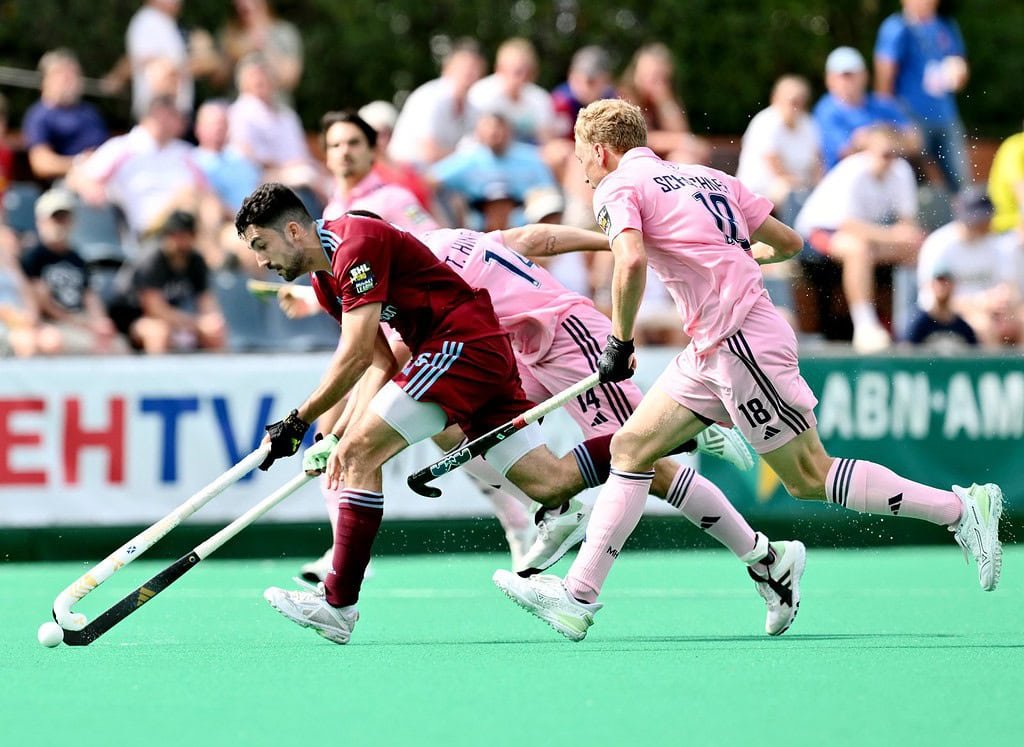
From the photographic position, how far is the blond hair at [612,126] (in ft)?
20.3

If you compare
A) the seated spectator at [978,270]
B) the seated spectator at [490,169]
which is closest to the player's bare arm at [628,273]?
the seated spectator at [490,169]

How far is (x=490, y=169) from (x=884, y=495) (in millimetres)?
5651

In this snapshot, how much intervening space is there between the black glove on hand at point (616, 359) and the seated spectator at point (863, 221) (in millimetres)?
5075

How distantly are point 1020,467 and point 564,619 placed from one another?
4.81m

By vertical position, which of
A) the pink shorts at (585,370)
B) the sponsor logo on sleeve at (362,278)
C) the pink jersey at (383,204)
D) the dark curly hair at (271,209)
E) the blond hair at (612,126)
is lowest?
the pink shorts at (585,370)

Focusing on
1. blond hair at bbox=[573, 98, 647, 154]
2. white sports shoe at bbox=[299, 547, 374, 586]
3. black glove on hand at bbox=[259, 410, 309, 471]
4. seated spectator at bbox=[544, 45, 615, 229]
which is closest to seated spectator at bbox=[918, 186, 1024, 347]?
seated spectator at bbox=[544, 45, 615, 229]

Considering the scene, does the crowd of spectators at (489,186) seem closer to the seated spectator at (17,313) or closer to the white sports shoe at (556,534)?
the seated spectator at (17,313)

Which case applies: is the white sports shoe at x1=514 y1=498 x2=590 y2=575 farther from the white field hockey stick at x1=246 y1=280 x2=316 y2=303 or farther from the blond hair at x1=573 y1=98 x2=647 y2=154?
the blond hair at x1=573 y1=98 x2=647 y2=154

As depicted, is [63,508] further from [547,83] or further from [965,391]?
[547,83]

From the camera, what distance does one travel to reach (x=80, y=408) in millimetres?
9445

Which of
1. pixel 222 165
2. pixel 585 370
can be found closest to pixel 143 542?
pixel 585 370

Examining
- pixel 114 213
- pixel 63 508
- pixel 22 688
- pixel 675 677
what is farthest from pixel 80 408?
pixel 675 677

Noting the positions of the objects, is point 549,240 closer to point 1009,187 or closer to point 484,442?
point 484,442

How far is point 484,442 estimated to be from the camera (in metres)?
6.46
